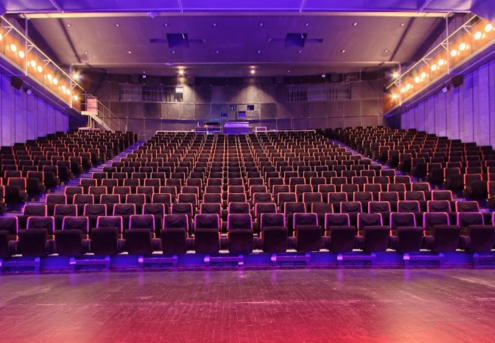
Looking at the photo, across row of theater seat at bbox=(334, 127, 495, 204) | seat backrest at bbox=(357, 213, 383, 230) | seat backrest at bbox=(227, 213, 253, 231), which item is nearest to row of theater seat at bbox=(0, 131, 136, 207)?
seat backrest at bbox=(227, 213, 253, 231)

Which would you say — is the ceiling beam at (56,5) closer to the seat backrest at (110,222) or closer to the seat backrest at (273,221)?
the seat backrest at (110,222)

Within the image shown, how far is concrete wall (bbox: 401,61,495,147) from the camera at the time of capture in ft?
34.7

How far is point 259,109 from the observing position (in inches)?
727

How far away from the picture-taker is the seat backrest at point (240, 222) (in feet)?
19.3

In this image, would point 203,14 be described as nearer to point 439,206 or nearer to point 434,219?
point 439,206

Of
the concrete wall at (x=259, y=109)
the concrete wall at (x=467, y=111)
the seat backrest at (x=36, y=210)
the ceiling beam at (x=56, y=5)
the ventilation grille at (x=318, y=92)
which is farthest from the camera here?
the ventilation grille at (x=318, y=92)

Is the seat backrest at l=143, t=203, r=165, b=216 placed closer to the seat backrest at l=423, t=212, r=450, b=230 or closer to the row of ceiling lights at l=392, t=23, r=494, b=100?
the seat backrest at l=423, t=212, r=450, b=230

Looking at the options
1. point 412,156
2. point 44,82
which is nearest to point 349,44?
point 412,156

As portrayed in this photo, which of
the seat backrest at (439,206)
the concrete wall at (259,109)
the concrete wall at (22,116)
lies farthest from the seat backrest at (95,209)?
Result: the concrete wall at (259,109)

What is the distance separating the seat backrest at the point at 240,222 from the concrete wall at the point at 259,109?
12923 millimetres

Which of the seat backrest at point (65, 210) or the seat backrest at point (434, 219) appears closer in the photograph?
the seat backrest at point (434, 219)

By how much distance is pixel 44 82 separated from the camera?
40.6 ft

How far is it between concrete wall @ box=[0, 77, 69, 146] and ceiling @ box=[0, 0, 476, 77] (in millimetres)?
1999

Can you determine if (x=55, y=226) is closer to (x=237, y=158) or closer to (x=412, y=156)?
(x=237, y=158)
